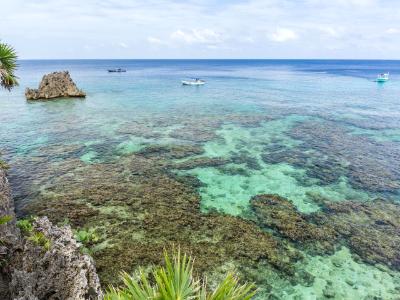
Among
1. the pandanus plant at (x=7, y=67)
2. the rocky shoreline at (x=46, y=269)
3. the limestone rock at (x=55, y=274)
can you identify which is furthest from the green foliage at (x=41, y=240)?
the pandanus plant at (x=7, y=67)

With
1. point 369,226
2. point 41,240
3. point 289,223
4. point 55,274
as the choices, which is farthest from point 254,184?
point 55,274

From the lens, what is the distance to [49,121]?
43.5 metres

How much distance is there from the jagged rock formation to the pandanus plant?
154 ft

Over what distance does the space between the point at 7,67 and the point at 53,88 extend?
4738 cm

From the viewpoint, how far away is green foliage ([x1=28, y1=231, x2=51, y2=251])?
12323 millimetres

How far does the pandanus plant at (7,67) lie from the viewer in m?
16.8

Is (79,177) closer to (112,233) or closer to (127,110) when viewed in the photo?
(112,233)

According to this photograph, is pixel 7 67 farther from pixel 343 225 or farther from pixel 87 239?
pixel 343 225

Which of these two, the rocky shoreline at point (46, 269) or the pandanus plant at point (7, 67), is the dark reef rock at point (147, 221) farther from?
the pandanus plant at point (7, 67)

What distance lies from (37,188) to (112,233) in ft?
29.3

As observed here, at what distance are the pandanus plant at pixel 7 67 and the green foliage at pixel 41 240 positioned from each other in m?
9.19

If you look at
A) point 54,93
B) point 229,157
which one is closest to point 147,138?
point 229,157

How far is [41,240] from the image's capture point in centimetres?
1277

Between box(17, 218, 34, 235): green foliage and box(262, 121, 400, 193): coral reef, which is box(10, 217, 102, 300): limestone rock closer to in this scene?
box(17, 218, 34, 235): green foliage
